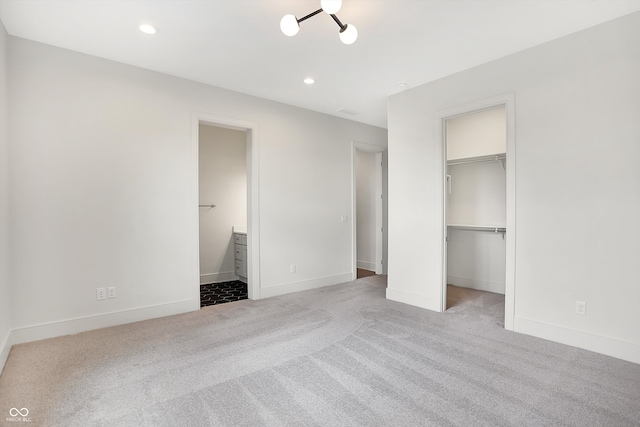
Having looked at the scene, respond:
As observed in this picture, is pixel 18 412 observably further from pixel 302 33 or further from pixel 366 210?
pixel 366 210

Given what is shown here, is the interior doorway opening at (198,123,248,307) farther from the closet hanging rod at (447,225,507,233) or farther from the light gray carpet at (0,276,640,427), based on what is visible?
the closet hanging rod at (447,225,507,233)

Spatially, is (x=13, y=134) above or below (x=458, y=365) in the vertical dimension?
above

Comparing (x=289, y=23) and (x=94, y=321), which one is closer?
(x=289, y=23)

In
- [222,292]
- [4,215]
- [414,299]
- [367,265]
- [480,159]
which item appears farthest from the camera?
[367,265]

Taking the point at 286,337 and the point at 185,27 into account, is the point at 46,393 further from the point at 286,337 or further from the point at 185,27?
the point at 185,27

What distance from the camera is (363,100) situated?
4.41 metres

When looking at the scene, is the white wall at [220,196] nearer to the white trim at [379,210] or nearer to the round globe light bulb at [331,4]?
the white trim at [379,210]

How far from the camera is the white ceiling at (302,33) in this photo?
7.77 ft

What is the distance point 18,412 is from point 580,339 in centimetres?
410

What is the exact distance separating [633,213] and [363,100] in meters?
3.11

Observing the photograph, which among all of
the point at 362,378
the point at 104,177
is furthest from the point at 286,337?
the point at 104,177

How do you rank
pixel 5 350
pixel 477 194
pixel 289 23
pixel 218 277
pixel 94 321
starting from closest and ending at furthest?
pixel 289 23, pixel 5 350, pixel 94 321, pixel 477 194, pixel 218 277

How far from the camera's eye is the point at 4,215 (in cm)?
259

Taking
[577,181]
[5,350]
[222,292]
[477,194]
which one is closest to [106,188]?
[5,350]
